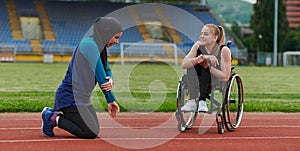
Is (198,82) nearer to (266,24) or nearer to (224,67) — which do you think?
(224,67)

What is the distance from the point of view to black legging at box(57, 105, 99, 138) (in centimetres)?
595

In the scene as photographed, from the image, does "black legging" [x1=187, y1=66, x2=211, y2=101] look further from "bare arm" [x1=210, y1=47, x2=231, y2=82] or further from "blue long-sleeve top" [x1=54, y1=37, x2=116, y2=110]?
"blue long-sleeve top" [x1=54, y1=37, x2=116, y2=110]

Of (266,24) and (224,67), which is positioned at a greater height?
(224,67)

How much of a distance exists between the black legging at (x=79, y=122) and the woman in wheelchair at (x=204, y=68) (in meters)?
1.11

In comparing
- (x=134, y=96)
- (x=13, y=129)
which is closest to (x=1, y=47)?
(x=134, y=96)

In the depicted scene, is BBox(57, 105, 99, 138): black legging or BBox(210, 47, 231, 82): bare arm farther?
BBox(210, 47, 231, 82): bare arm

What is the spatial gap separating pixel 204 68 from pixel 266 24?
55.0 m

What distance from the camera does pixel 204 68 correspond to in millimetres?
6551

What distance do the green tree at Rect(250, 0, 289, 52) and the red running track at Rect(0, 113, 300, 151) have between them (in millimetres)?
51428

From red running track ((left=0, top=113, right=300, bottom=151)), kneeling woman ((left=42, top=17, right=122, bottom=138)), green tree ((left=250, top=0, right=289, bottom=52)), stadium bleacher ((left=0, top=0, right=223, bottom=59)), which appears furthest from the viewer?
green tree ((left=250, top=0, right=289, bottom=52))

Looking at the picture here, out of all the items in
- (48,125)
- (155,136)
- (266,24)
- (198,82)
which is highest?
(198,82)

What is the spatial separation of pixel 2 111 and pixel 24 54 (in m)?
32.4

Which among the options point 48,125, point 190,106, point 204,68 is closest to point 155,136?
point 190,106


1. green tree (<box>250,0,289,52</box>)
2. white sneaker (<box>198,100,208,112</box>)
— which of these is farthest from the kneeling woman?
green tree (<box>250,0,289,52</box>)
